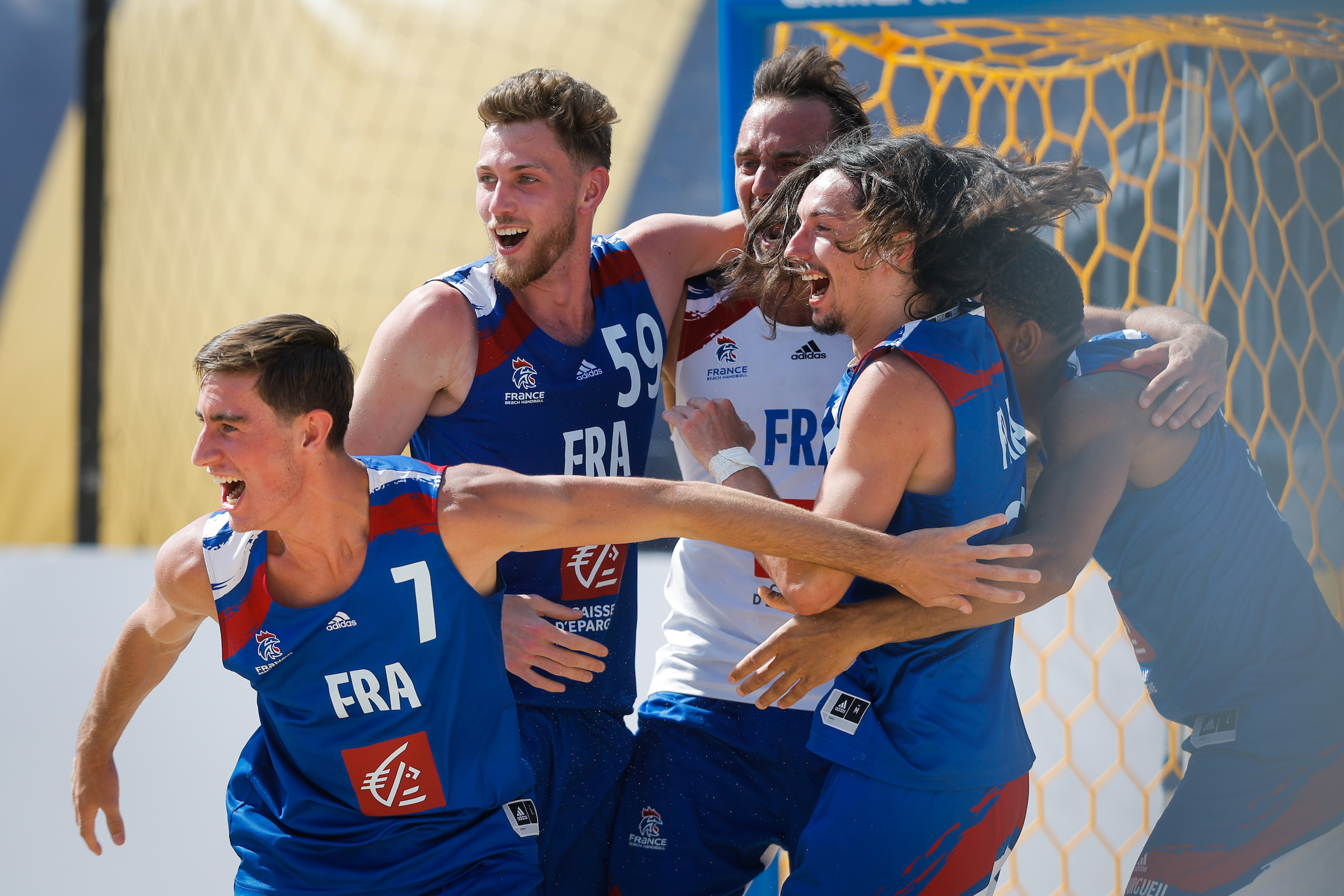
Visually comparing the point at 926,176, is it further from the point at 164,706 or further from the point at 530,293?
the point at 164,706

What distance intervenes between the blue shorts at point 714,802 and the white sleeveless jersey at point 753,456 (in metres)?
0.06

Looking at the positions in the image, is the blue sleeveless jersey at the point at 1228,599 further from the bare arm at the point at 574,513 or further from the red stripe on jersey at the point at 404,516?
the red stripe on jersey at the point at 404,516

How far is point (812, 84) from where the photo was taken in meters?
2.36

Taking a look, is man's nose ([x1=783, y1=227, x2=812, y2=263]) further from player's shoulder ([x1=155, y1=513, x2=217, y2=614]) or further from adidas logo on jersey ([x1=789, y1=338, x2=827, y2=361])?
player's shoulder ([x1=155, y1=513, x2=217, y2=614])

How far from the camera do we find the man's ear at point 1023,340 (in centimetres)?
200

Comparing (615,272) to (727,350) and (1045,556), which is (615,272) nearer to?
(727,350)

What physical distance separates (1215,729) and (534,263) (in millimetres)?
1646

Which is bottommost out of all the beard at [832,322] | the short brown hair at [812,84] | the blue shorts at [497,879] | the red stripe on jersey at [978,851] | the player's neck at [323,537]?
the blue shorts at [497,879]

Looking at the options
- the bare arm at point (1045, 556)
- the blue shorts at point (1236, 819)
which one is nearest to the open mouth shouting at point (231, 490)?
the bare arm at point (1045, 556)

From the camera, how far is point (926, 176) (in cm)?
176

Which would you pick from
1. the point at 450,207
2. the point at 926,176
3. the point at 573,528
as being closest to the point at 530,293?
the point at 573,528

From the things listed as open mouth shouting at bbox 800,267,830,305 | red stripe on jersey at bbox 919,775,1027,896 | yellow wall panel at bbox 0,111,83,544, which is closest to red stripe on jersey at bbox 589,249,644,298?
open mouth shouting at bbox 800,267,830,305

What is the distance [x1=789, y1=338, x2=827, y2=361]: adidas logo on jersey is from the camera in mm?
2318

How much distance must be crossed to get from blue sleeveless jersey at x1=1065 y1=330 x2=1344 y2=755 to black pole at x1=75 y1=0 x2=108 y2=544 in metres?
5.46
